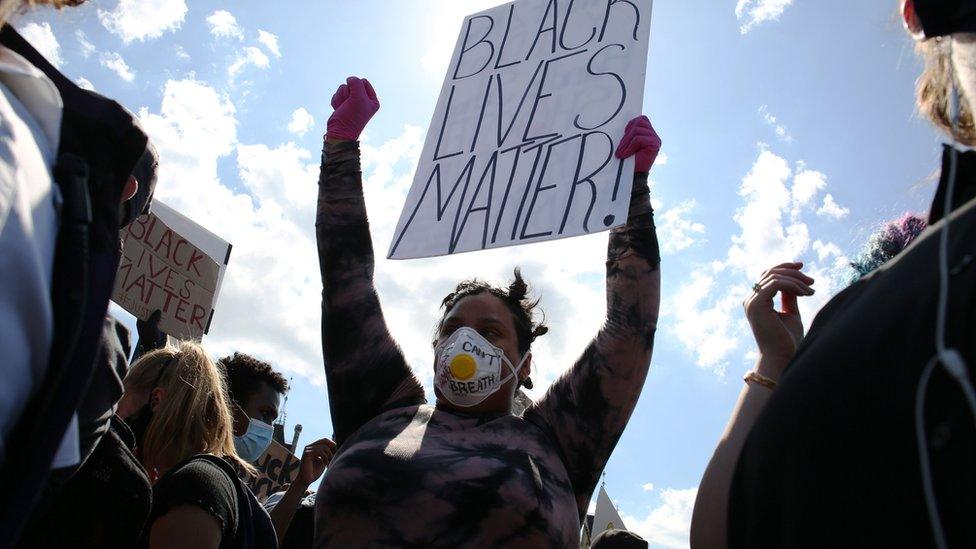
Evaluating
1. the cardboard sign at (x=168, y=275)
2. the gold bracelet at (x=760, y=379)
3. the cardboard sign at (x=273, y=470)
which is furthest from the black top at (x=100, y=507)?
the cardboard sign at (x=273, y=470)

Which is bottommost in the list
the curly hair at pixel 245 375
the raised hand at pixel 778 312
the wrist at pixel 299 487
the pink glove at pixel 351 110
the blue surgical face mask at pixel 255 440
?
the wrist at pixel 299 487

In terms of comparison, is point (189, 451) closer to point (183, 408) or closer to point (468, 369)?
point (183, 408)

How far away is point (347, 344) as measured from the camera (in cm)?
258

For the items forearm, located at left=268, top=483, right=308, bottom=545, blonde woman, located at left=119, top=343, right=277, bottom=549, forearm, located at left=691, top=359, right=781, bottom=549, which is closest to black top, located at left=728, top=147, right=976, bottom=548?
forearm, located at left=691, top=359, right=781, bottom=549

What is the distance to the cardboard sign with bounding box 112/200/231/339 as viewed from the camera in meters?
5.03

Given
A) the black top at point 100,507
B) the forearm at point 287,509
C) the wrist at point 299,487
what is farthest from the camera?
the wrist at point 299,487

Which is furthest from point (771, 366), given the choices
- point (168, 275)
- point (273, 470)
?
point (273, 470)

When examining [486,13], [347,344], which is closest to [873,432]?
[347,344]

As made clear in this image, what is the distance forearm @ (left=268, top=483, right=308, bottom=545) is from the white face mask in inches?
64.6

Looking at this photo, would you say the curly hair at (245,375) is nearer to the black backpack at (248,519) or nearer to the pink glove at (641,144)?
the black backpack at (248,519)

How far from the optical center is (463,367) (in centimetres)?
256

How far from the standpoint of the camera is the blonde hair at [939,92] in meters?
1.09

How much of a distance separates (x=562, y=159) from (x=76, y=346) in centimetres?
208

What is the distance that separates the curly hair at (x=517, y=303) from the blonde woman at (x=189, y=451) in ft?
3.17
